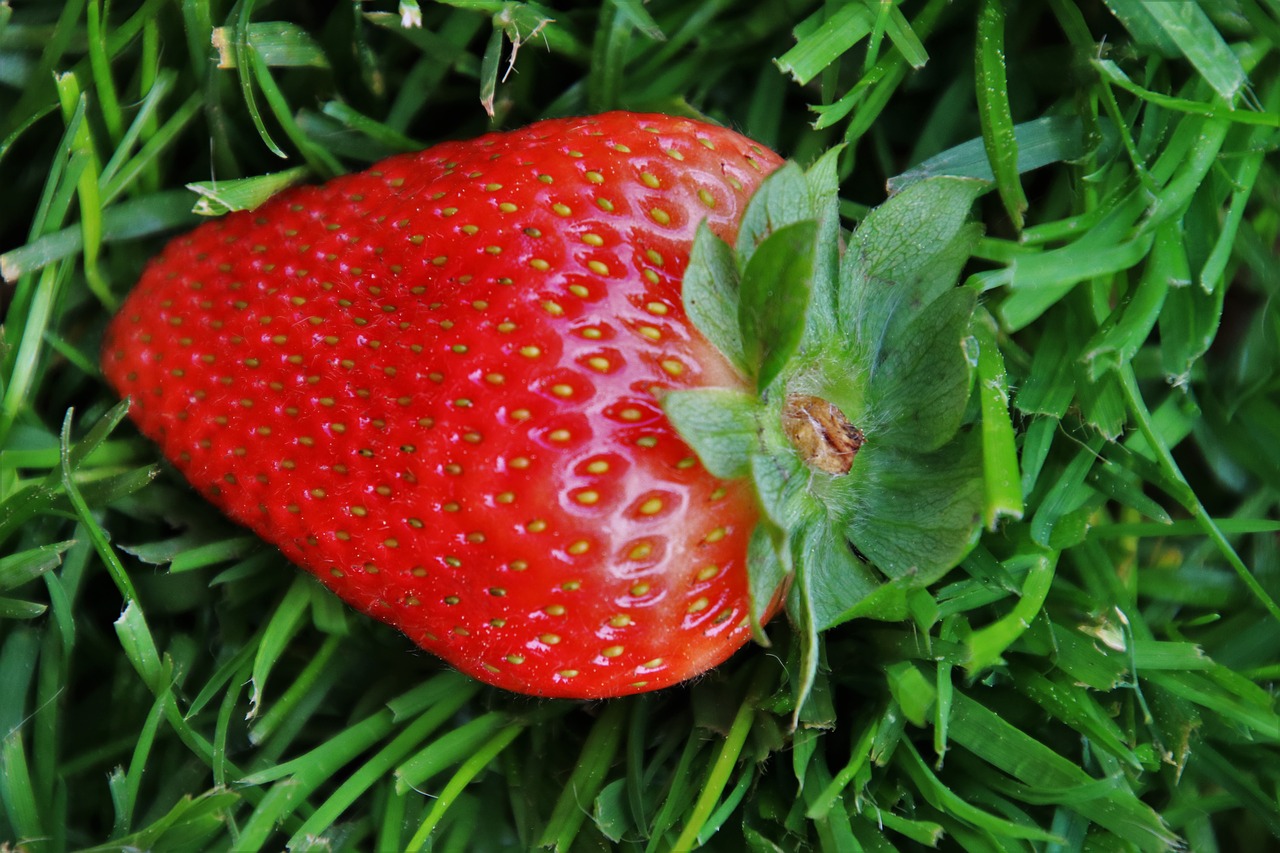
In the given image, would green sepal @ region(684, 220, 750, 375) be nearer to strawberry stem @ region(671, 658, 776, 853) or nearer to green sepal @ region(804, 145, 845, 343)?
green sepal @ region(804, 145, 845, 343)

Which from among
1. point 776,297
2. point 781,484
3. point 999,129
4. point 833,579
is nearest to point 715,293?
point 776,297

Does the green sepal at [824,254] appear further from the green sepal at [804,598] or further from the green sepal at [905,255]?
the green sepal at [804,598]

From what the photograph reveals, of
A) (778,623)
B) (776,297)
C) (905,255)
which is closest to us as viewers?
(776,297)

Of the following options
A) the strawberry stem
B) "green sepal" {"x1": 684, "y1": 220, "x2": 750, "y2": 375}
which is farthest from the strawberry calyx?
the strawberry stem

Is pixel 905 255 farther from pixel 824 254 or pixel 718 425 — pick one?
pixel 718 425

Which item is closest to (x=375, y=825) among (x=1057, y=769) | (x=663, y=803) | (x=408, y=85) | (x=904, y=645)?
(x=663, y=803)

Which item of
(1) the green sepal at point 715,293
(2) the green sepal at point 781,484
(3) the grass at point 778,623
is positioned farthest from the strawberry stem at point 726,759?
(1) the green sepal at point 715,293
